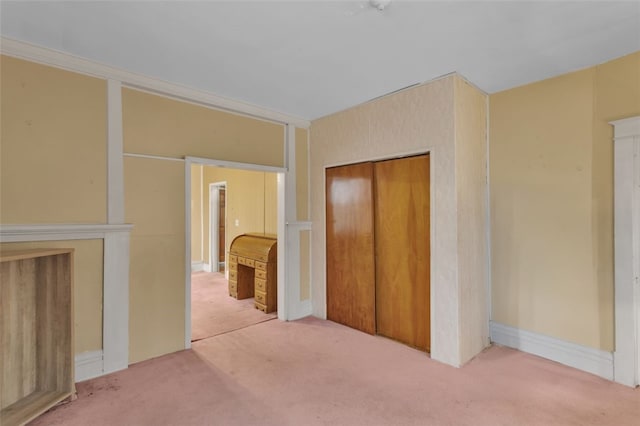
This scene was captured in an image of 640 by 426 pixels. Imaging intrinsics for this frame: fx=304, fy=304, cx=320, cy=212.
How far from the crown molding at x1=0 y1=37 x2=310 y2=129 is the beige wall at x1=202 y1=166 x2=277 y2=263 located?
141 centimetres

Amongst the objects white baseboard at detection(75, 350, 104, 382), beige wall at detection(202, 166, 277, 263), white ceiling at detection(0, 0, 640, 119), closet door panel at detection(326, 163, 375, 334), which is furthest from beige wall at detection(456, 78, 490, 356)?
white baseboard at detection(75, 350, 104, 382)

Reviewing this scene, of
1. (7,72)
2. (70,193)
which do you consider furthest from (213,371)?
(7,72)

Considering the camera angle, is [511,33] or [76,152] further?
[76,152]

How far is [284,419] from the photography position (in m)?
2.01

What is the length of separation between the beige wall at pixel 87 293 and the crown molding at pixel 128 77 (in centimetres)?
141

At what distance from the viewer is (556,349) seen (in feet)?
9.07

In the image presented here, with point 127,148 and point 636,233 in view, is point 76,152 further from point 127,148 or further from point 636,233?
point 636,233

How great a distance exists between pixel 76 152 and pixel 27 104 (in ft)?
1.41

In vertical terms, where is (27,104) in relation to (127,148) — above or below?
above

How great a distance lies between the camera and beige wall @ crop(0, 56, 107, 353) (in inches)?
87.5

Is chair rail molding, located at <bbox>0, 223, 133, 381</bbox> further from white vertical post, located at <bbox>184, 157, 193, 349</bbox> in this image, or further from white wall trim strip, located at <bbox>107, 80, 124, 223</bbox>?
white vertical post, located at <bbox>184, 157, 193, 349</bbox>

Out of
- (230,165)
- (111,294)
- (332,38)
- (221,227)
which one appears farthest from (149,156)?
(221,227)

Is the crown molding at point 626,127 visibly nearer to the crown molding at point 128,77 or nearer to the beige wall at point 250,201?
the crown molding at point 128,77

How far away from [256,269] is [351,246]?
5.03ft
